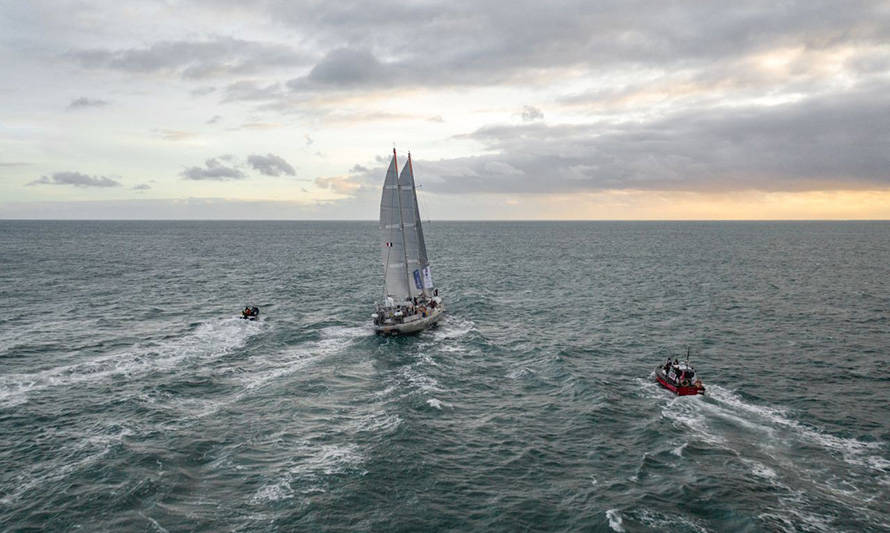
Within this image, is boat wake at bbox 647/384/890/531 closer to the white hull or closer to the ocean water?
the ocean water

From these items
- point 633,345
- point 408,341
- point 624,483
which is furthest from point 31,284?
point 624,483

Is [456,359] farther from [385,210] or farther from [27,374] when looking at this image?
[27,374]

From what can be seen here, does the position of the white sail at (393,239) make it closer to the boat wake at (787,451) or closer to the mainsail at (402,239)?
the mainsail at (402,239)

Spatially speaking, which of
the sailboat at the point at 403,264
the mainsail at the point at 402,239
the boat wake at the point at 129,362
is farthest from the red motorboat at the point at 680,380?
the boat wake at the point at 129,362

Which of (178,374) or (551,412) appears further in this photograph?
(178,374)

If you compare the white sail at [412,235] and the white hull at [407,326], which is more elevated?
the white sail at [412,235]

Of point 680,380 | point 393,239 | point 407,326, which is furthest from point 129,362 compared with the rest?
point 680,380

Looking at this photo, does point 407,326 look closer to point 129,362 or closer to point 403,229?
point 403,229
